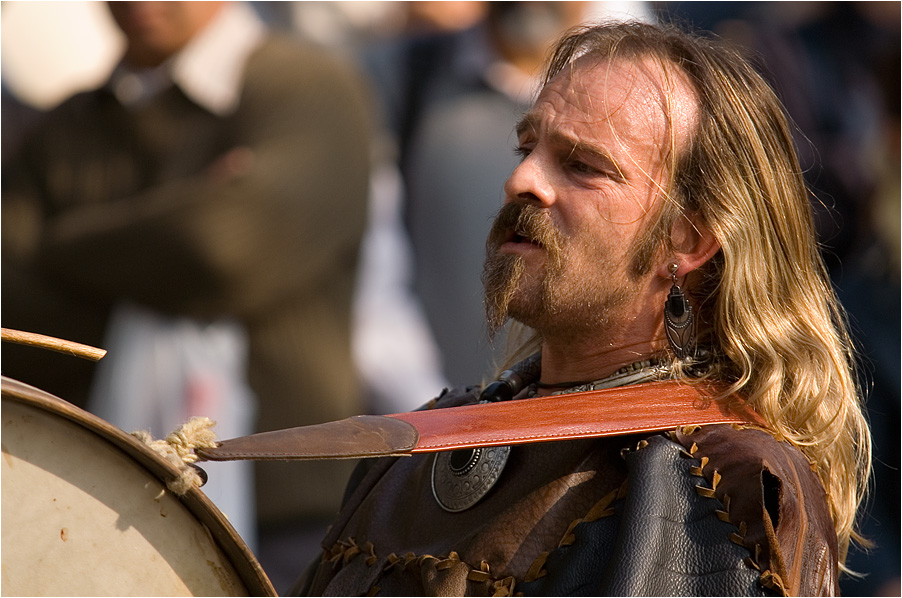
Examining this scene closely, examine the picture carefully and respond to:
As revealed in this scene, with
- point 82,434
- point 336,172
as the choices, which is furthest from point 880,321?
point 82,434

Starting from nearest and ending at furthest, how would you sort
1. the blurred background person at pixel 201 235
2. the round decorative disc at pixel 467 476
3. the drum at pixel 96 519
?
the drum at pixel 96 519, the round decorative disc at pixel 467 476, the blurred background person at pixel 201 235

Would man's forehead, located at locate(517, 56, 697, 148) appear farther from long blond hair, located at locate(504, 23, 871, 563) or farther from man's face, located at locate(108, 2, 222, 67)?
man's face, located at locate(108, 2, 222, 67)

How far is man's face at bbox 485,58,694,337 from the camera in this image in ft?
6.83

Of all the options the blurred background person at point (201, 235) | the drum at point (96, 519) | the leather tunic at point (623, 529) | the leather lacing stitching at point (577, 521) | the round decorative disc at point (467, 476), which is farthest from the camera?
the blurred background person at point (201, 235)

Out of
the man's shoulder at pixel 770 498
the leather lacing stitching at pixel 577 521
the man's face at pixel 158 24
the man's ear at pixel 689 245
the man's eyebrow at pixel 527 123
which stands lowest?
the man's shoulder at pixel 770 498

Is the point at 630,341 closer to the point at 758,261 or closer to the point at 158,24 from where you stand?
the point at 758,261

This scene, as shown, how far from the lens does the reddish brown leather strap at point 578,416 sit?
1854mm

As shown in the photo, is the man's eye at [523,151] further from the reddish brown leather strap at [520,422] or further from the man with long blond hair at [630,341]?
the reddish brown leather strap at [520,422]

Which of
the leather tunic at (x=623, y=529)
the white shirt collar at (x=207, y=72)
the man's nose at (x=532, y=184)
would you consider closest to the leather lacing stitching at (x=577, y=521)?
the leather tunic at (x=623, y=529)

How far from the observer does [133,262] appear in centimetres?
476

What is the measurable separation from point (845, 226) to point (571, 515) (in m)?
5.06

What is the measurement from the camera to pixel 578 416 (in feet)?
6.28

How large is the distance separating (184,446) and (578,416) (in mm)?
739

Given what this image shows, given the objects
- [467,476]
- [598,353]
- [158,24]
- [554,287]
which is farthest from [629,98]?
[158,24]
